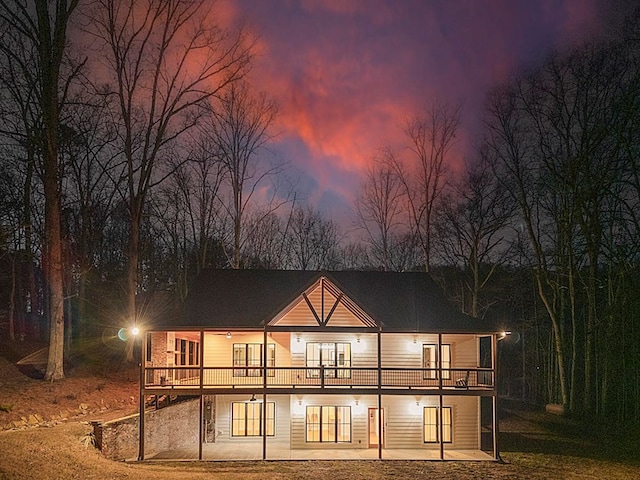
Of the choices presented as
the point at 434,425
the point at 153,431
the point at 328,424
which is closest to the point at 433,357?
the point at 434,425

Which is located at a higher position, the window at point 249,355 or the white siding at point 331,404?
the window at point 249,355

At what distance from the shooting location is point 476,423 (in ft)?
80.5

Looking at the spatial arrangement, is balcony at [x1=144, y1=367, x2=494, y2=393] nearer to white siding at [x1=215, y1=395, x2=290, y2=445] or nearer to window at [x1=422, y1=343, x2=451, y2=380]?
window at [x1=422, y1=343, x2=451, y2=380]

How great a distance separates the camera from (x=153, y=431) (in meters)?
22.2

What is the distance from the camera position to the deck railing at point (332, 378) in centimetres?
2275

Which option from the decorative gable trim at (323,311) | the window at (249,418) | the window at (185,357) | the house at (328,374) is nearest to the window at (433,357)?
the house at (328,374)

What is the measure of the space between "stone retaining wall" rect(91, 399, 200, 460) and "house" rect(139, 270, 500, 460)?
0.14m

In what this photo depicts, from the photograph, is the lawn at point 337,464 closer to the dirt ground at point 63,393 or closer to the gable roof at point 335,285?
the dirt ground at point 63,393

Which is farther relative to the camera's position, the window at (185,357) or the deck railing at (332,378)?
the window at (185,357)

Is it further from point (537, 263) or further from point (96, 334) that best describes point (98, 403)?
point (537, 263)

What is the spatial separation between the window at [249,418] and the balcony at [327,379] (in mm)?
1089

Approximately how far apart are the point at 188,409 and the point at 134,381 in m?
5.24

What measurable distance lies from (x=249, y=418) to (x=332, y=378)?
410 cm

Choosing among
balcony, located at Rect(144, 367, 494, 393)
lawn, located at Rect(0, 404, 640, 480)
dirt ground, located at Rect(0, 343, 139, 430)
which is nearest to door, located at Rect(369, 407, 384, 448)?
balcony, located at Rect(144, 367, 494, 393)
